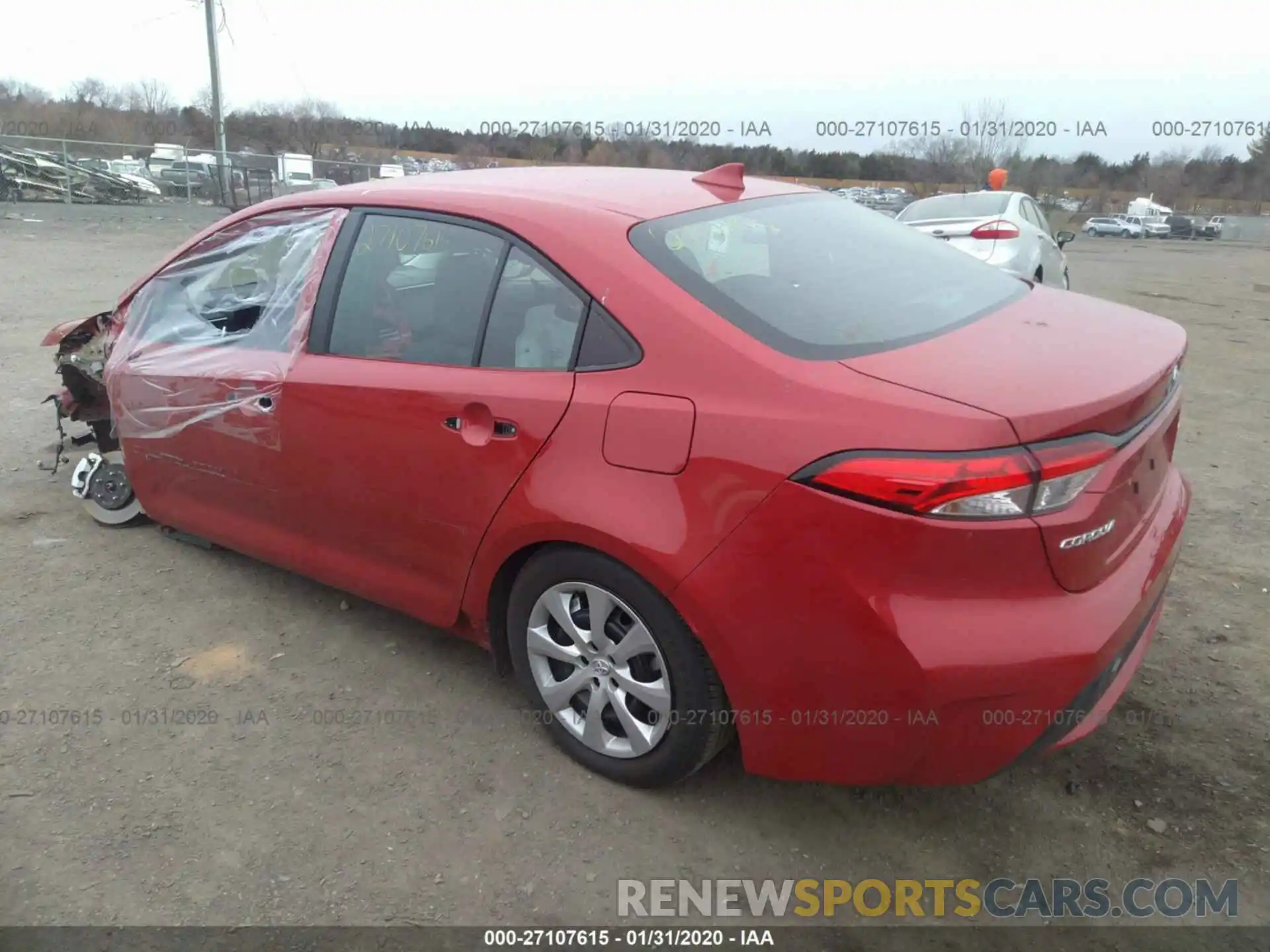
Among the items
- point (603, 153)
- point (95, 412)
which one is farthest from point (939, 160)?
point (95, 412)

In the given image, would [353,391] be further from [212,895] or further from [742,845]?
[742,845]

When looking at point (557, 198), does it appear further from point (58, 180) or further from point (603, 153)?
point (58, 180)

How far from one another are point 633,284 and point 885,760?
1.30 meters

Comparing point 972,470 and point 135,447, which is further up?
point 972,470

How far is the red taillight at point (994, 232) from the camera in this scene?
774cm

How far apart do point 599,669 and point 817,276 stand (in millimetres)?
Answer: 1243

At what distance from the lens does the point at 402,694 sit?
302 cm

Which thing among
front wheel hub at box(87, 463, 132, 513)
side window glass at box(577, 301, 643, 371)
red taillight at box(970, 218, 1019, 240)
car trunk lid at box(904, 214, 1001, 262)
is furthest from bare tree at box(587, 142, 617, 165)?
side window glass at box(577, 301, 643, 371)

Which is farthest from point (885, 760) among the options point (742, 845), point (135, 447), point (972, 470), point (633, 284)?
point (135, 447)

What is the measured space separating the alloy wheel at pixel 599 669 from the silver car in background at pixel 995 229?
5.72 m

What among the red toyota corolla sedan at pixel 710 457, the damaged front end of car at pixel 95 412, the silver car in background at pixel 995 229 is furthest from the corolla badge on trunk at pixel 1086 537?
the silver car in background at pixel 995 229

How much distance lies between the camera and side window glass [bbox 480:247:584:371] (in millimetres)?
2426

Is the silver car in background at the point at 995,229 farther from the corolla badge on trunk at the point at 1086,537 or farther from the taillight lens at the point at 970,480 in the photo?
the taillight lens at the point at 970,480

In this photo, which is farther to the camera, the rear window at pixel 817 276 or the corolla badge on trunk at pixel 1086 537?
the rear window at pixel 817 276
